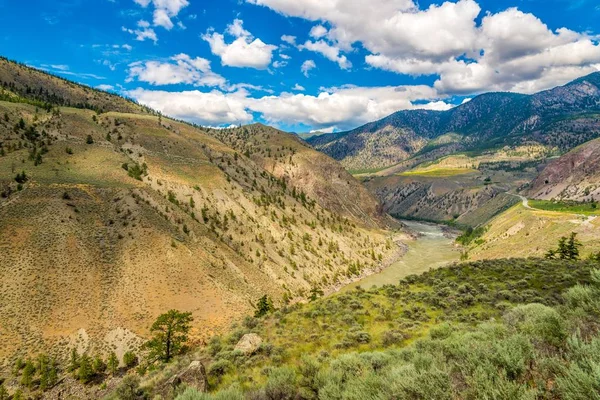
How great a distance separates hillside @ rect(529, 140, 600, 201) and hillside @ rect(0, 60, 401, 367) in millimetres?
87041

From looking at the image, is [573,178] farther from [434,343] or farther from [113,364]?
[113,364]

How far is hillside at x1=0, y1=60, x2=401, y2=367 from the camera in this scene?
43000 millimetres

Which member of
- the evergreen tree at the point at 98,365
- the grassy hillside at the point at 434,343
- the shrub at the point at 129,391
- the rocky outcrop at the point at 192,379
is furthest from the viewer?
the evergreen tree at the point at 98,365

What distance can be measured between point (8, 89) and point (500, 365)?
7560 inches

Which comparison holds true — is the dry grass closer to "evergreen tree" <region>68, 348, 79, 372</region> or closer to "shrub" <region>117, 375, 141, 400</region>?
"evergreen tree" <region>68, 348, 79, 372</region>

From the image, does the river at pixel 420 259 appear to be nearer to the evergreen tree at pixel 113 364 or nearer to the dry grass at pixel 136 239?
the dry grass at pixel 136 239

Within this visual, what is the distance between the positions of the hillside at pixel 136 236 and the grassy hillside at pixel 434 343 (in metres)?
20.5

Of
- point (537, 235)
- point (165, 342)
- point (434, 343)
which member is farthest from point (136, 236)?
point (537, 235)

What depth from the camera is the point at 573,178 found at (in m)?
162

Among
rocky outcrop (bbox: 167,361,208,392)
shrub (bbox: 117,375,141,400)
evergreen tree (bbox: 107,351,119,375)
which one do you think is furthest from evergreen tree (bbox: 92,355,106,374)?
rocky outcrop (bbox: 167,361,208,392)

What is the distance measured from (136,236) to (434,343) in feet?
173

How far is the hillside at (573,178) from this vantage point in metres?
146

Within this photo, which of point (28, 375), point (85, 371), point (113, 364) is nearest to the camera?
point (28, 375)

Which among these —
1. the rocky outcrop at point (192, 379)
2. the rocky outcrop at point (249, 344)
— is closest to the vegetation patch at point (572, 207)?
the rocky outcrop at point (249, 344)
